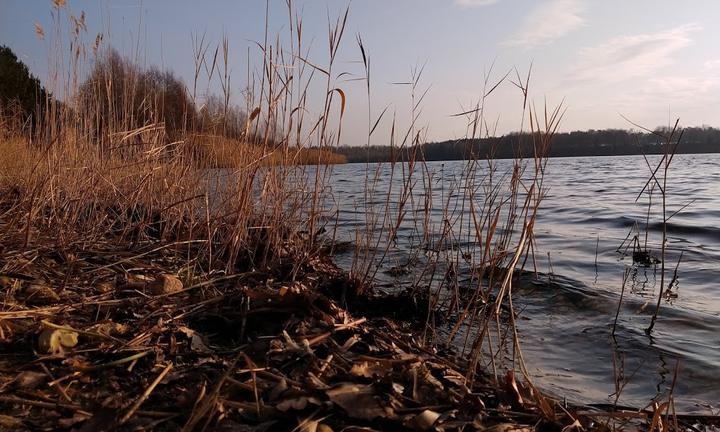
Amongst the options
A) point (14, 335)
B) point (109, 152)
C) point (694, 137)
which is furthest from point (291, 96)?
point (694, 137)

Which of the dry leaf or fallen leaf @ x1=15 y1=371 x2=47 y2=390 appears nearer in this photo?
fallen leaf @ x1=15 y1=371 x2=47 y2=390

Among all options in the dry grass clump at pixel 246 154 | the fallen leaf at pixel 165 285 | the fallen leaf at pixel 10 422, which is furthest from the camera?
the dry grass clump at pixel 246 154

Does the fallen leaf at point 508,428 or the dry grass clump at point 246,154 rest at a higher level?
the dry grass clump at point 246,154

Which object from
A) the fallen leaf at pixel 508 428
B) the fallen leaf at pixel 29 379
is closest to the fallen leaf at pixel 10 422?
the fallen leaf at pixel 29 379

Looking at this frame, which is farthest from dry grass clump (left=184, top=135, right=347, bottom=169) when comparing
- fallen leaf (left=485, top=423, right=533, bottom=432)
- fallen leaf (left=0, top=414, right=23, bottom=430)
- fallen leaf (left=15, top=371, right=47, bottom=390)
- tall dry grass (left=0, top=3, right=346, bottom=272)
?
fallen leaf (left=485, top=423, right=533, bottom=432)

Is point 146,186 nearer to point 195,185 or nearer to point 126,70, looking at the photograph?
point 195,185

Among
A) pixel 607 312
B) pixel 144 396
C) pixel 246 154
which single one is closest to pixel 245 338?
pixel 144 396

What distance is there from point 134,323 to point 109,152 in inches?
83.0

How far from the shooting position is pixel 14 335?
1.42m

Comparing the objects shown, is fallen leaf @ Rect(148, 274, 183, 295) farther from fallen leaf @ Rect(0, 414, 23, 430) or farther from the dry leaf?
fallen leaf @ Rect(0, 414, 23, 430)

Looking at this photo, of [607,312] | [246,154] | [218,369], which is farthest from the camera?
[607,312]

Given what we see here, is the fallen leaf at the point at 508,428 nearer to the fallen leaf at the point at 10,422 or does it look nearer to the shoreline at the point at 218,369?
the shoreline at the point at 218,369

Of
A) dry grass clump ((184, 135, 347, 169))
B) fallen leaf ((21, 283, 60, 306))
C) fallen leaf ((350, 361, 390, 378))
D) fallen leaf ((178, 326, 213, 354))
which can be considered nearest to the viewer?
fallen leaf ((350, 361, 390, 378))

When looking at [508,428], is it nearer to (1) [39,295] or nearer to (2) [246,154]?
(1) [39,295]
